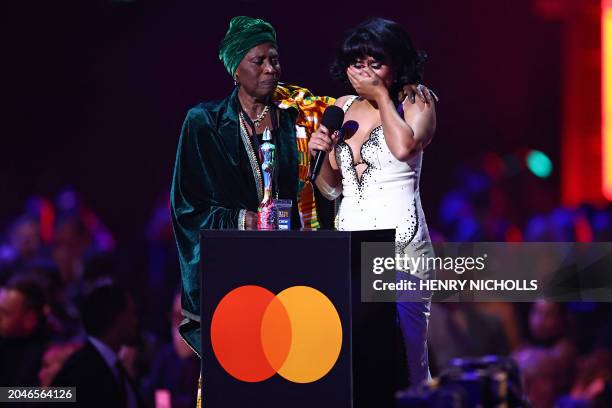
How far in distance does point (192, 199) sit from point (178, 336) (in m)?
1.78

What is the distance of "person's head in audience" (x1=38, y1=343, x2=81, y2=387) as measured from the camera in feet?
17.5

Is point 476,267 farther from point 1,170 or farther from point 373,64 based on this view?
point 1,170

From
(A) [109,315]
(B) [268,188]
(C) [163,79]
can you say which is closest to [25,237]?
(C) [163,79]

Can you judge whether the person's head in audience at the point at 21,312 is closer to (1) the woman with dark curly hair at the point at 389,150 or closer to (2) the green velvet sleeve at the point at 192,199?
(2) the green velvet sleeve at the point at 192,199

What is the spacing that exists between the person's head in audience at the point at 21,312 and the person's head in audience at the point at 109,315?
1.77ft

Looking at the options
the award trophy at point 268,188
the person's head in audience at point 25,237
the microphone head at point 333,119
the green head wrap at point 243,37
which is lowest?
the award trophy at point 268,188

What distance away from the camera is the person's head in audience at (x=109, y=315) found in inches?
192

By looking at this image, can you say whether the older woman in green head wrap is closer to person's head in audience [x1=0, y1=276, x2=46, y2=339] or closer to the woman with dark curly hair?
the woman with dark curly hair

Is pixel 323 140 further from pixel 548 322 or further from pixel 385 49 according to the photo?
pixel 548 322

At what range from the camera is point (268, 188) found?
12.6 ft

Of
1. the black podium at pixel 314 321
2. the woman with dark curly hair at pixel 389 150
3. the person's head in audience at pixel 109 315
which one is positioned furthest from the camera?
the person's head in audience at pixel 109 315

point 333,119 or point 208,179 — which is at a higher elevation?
point 333,119

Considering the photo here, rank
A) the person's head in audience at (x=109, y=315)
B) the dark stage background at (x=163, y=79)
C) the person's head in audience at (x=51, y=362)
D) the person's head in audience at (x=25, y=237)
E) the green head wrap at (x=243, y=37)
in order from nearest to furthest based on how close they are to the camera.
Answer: the green head wrap at (x=243, y=37), the person's head in audience at (x=109, y=315), the person's head in audience at (x=51, y=362), the dark stage background at (x=163, y=79), the person's head in audience at (x=25, y=237)

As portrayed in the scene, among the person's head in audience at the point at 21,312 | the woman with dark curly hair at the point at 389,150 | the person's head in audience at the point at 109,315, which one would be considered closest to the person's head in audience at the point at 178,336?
the person's head in audience at the point at 109,315
